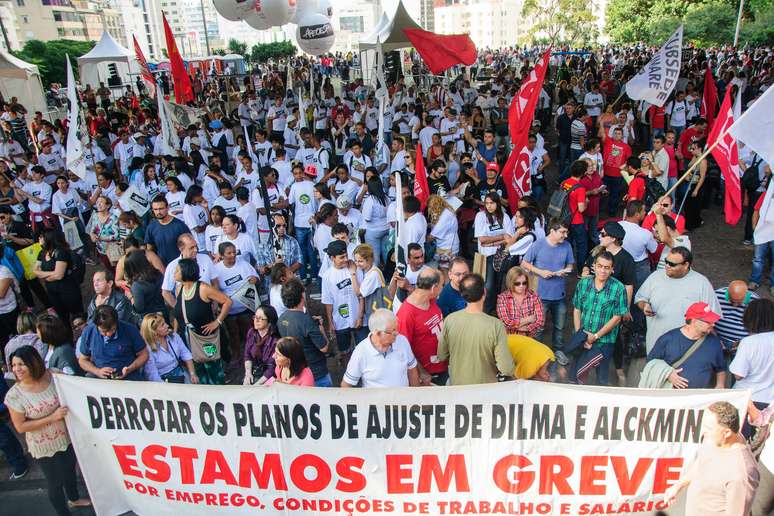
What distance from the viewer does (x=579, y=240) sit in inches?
298

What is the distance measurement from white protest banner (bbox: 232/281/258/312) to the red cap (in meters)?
3.75

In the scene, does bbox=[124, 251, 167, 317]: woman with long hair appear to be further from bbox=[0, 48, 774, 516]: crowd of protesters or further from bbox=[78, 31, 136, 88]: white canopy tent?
bbox=[78, 31, 136, 88]: white canopy tent

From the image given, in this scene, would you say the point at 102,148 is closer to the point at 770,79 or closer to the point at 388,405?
the point at 388,405

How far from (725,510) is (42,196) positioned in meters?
9.56

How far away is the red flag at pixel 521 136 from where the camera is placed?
7.29m

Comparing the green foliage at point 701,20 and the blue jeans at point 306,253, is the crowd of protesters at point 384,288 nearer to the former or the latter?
the blue jeans at point 306,253

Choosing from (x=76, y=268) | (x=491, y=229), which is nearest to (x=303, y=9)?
(x=76, y=268)

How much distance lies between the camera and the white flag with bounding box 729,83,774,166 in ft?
15.6

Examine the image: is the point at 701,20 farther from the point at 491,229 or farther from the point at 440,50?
the point at 491,229

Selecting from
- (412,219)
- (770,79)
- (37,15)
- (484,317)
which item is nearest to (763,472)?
(484,317)

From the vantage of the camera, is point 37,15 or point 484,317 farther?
point 37,15

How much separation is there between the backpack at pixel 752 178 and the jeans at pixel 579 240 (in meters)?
2.53

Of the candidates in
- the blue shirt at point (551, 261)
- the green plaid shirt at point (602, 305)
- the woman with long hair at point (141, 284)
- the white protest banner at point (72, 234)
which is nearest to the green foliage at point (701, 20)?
the blue shirt at point (551, 261)

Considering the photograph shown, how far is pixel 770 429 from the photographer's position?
3.75 m
